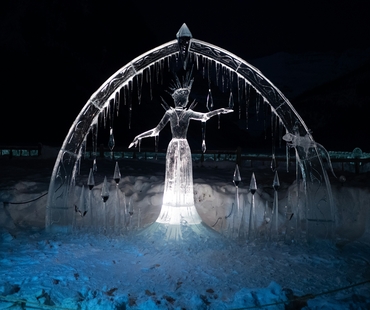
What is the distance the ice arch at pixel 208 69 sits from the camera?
23.1 ft

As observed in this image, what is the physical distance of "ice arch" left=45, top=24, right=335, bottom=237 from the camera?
7.03m

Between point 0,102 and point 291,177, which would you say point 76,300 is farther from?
point 0,102

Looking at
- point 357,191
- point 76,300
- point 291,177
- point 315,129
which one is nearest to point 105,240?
point 76,300

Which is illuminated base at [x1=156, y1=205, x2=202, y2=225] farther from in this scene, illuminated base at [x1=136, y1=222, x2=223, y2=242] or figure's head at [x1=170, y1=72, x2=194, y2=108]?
figure's head at [x1=170, y1=72, x2=194, y2=108]

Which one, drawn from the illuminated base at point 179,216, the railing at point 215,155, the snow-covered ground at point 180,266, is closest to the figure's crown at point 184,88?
the illuminated base at point 179,216

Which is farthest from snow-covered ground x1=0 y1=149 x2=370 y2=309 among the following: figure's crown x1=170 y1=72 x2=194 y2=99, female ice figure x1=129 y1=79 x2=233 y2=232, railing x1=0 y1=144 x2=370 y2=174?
railing x1=0 y1=144 x2=370 y2=174

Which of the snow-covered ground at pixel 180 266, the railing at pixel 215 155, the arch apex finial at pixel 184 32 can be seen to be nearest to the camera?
the snow-covered ground at pixel 180 266

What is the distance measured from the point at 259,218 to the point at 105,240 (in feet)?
11.7

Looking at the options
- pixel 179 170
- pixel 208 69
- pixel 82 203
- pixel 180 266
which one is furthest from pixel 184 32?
pixel 82 203

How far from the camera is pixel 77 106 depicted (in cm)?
4669

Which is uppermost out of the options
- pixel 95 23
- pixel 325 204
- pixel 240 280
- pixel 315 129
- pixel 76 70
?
pixel 95 23

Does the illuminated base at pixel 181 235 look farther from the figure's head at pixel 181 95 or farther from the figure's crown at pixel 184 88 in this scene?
the figure's crown at pixel 184 88

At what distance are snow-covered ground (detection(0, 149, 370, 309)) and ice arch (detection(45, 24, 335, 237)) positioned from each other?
683 millimetres

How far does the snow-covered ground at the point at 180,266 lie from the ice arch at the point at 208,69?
0.68m
